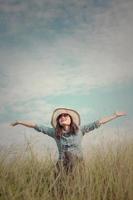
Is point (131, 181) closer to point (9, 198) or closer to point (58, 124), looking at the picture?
point (9, 198)

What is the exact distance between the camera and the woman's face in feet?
9.82

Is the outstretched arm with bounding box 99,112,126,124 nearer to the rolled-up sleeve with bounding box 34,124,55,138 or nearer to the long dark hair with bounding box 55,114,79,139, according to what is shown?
the long dark hair with bounding box 55,114,79,139

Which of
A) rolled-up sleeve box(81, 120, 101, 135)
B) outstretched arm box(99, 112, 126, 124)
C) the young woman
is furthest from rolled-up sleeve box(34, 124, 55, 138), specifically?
outstretched arm box(99, 112, 126, 124)

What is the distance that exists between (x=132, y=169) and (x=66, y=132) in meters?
0.66

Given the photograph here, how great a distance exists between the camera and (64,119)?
301cm

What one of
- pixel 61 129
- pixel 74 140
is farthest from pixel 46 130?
pixel 74 140

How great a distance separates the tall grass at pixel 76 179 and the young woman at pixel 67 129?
16 centimetres

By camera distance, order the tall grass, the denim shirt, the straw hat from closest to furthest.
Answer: the tall grass
the denim shirt
the straw hat

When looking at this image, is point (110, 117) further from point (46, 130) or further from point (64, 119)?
point (46, 130)

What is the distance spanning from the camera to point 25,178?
2555mm

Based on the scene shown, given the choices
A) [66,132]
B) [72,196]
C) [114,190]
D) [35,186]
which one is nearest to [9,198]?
[35,186]

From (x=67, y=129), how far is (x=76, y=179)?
591 millimetres

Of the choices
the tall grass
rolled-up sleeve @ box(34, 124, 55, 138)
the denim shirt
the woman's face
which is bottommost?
the tall grass

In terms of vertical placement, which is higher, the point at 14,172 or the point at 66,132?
the point at 66,132
